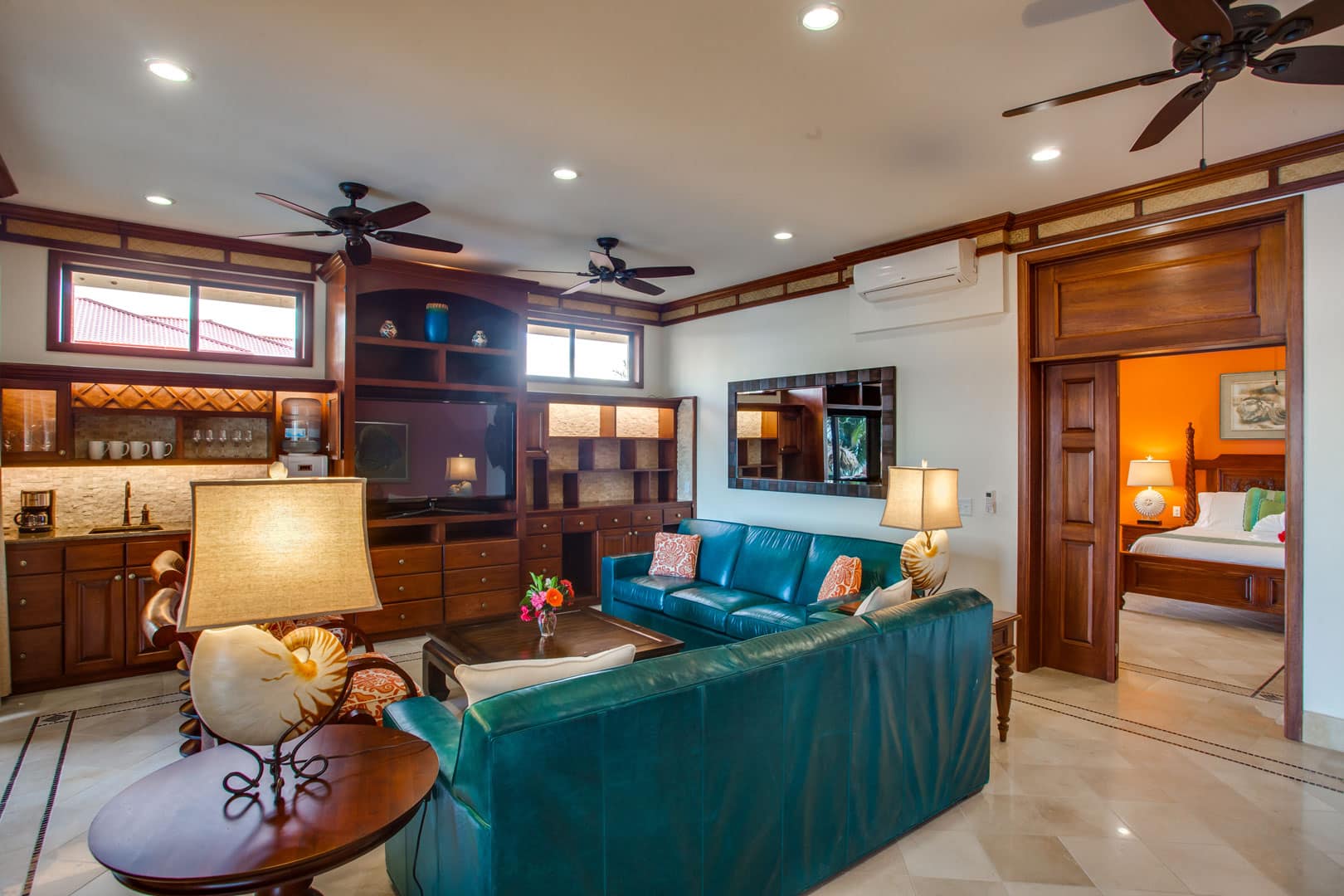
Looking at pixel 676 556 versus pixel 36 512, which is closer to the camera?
pixel 36 512

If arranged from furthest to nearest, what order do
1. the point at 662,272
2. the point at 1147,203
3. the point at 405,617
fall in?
the point at 405,617 → the point at 662,272 → the point at 1147,203

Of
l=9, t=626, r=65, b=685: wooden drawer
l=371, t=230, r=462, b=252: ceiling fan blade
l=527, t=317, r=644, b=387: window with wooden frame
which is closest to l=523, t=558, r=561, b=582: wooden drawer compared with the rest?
l=527, t=317, r=644, b=387: window with wooden frame

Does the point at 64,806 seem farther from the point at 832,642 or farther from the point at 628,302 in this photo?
the point at 628,302

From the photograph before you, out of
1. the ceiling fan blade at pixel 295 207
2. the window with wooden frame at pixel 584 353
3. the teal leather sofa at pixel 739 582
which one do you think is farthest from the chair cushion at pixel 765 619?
the window with wooden frame at pixel 584 353

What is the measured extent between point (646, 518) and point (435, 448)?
2.09 metres

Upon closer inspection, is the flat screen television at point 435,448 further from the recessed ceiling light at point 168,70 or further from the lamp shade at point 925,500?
the lamp shade at point 925,500

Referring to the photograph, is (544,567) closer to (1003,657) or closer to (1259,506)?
(1003,657)

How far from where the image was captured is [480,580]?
555 centimetres

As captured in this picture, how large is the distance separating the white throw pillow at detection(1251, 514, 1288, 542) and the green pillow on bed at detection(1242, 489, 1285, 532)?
64 mm

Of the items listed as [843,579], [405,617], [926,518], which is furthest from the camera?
[405,617]

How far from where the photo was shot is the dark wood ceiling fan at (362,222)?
12.0 ft

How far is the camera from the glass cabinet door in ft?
13.8

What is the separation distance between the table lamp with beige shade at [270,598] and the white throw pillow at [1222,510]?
25.3ft

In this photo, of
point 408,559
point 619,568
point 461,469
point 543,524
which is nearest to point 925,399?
point 619,568
